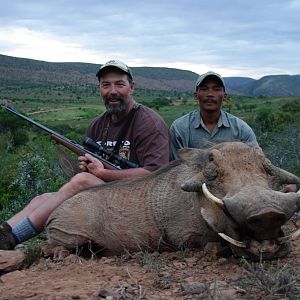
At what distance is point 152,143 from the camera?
20.2 feet

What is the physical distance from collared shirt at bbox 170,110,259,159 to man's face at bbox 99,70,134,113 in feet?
2.60

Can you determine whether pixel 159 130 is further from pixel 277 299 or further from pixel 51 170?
pixel 51 170

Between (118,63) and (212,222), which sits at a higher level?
(118,63)

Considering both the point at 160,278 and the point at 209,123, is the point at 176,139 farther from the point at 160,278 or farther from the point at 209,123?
the point at 160,278

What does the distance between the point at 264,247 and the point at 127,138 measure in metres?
2.64

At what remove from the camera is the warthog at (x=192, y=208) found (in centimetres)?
405

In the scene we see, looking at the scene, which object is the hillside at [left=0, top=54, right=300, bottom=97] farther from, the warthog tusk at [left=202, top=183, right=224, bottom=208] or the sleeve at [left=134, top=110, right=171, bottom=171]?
the warthog tusk at [left=202, top=183, right=224, bottom=208]

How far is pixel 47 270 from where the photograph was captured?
192 inches

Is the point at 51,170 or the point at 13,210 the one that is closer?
the point at 13,210

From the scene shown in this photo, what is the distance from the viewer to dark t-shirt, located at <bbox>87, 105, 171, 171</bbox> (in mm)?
6094

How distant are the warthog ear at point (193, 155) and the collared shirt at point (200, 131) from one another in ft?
5.56

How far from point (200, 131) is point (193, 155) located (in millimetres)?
2050

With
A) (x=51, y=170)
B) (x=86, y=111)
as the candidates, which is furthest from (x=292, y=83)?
(x=51, y=170)

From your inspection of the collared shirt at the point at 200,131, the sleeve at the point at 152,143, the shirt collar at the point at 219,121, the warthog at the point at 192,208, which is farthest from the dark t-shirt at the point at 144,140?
the shirt collar at the point at 219,121
